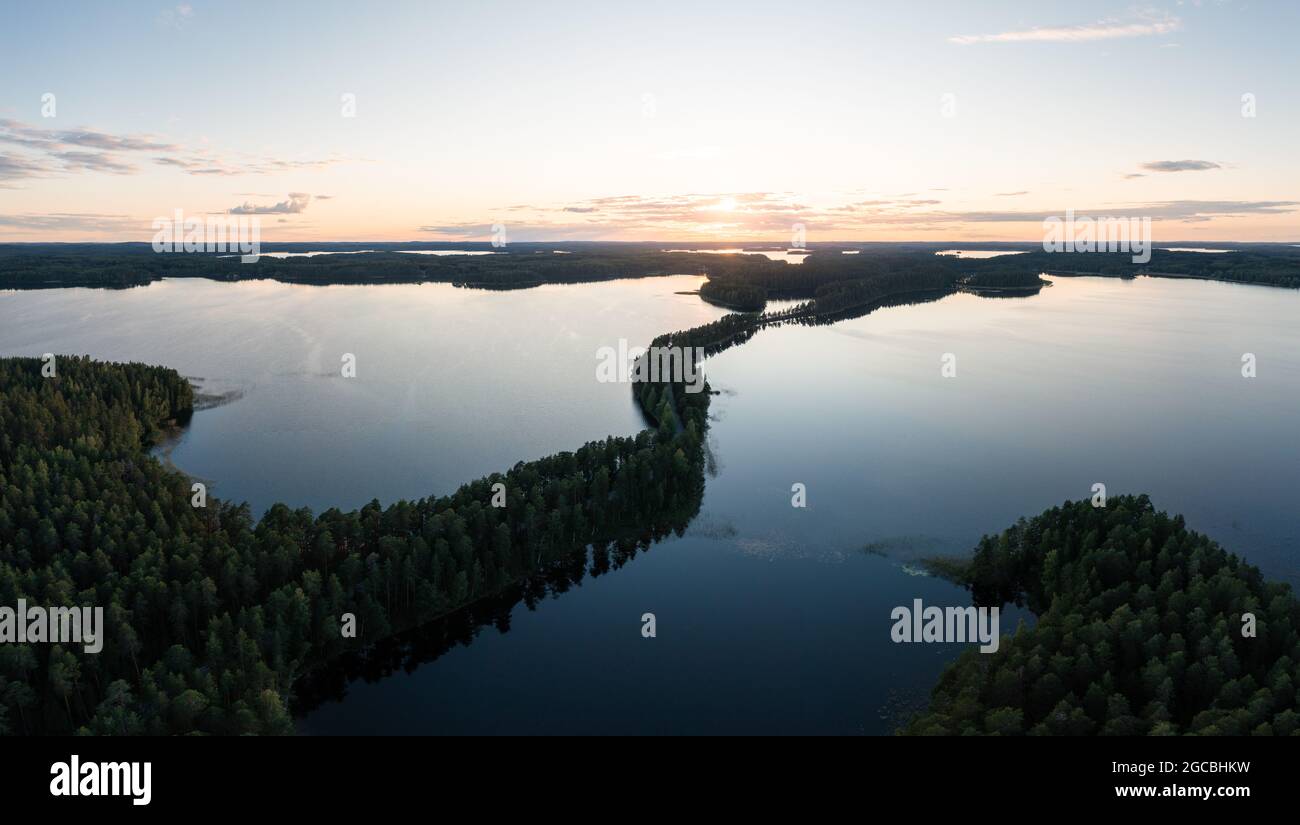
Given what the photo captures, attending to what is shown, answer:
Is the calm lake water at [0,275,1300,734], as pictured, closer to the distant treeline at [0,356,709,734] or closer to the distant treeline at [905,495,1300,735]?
the distant treeline at [0,356,709,734]

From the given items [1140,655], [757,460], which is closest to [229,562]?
[1140,655]

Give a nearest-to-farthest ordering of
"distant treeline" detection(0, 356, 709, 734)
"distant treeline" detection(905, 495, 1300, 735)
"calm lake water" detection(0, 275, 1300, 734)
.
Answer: "distant treeline" detection(905, 495, 1300, 735) → "distant treeline" detection(0, 356, 709, 734) → "calm lake water" detection(0, 275, 1300, 734)

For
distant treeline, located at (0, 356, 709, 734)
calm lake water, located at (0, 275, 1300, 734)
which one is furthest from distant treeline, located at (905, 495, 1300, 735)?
distant treeline, located at (0, 356, 709, 734)

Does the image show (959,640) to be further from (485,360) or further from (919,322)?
(919,322)

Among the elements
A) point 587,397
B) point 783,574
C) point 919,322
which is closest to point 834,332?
point 919,322

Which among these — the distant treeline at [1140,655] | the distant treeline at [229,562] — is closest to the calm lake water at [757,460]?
the distant treeline at [229,562]
